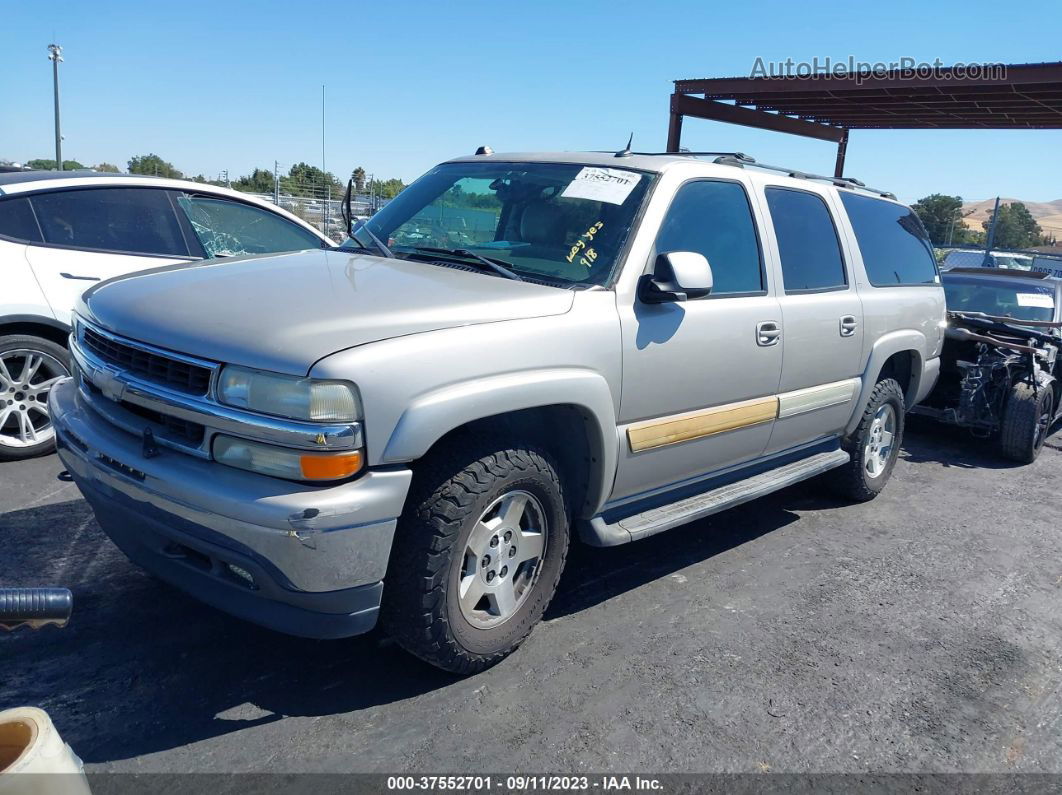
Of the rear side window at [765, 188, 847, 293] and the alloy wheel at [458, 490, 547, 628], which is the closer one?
the alloy wheel at [458, 490, 547, 628]

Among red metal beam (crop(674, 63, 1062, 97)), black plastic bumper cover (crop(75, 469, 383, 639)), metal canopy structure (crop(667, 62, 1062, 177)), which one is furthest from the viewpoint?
metal canopy structure (crop(667, 62, 1062, 177))

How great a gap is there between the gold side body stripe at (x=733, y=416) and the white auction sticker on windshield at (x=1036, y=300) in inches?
157

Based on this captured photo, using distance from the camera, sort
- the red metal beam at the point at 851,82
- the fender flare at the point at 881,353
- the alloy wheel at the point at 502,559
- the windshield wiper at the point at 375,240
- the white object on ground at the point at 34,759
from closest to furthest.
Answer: the white object on ground at the point at 34,759
the alloy wheel at the point at 502,559
the windshield wiper at the point at 375,240
the fender flare at the point at 881,353
the red metal beam at the point at 851,82

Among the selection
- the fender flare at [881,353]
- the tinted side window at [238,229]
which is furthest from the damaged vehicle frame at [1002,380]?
the tinted side window at [238,229]

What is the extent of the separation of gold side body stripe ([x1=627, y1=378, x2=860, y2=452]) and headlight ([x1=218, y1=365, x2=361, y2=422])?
136 cm

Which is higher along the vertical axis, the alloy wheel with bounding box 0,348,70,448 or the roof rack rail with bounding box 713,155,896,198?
the roof rack rail with bounding box 713,155,896,198

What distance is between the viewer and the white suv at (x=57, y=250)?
4.92 meters

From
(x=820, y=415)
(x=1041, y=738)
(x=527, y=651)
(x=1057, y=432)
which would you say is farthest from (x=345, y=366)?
(x=1057, y=432)

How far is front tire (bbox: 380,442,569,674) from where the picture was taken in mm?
2793

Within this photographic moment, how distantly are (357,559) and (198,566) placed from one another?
0.57 meters

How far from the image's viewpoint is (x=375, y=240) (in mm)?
4016

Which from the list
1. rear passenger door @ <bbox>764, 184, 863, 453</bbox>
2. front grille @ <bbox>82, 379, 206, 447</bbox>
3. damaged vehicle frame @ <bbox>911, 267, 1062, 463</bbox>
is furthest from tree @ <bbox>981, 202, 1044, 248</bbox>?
front grille @ <bbox>82, 379, 206, 447</bbox>

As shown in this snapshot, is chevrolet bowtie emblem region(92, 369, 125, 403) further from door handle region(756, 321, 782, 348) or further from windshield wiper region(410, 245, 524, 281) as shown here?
door handle region(756, 321, 782, 348)

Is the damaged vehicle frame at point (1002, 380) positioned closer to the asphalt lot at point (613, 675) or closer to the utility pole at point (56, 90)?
the asphalt lot at point (613, 675)
